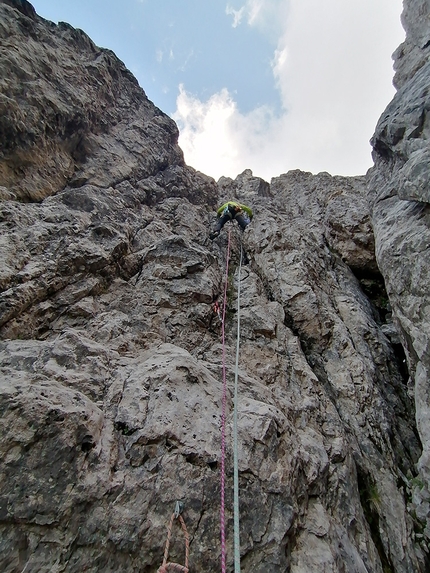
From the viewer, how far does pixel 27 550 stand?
265 centimetres

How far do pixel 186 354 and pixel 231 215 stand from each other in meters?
6.44

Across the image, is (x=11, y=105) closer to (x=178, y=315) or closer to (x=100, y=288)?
(x=100, y=288)

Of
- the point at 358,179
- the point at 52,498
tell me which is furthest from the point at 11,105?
the point at 358,179

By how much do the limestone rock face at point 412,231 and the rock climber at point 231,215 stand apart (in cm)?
388

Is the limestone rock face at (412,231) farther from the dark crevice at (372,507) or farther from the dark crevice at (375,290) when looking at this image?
the dark crevice at (375,290)

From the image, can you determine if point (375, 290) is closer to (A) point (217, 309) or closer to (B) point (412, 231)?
(B) point (412, 231)

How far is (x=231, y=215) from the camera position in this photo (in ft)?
33.3

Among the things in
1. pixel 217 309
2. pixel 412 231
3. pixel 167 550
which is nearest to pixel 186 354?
pixel 217 309

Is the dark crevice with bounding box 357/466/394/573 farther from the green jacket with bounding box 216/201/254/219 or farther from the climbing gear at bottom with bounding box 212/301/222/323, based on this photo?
the green jacket with bounding box 216/201/254/219

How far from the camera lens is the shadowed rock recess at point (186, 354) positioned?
10.1 ft

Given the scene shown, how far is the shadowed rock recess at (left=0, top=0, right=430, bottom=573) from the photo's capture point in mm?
3072

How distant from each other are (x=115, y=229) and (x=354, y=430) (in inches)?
247

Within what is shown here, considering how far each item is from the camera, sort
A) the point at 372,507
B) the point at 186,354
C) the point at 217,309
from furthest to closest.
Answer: the point at 217,309, the point at 186,354, the point at 372,507

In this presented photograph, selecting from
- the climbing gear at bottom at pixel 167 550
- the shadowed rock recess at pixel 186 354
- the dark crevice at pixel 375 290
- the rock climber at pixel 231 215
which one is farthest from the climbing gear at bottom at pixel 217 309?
the dark crevice at pixel 375 290
